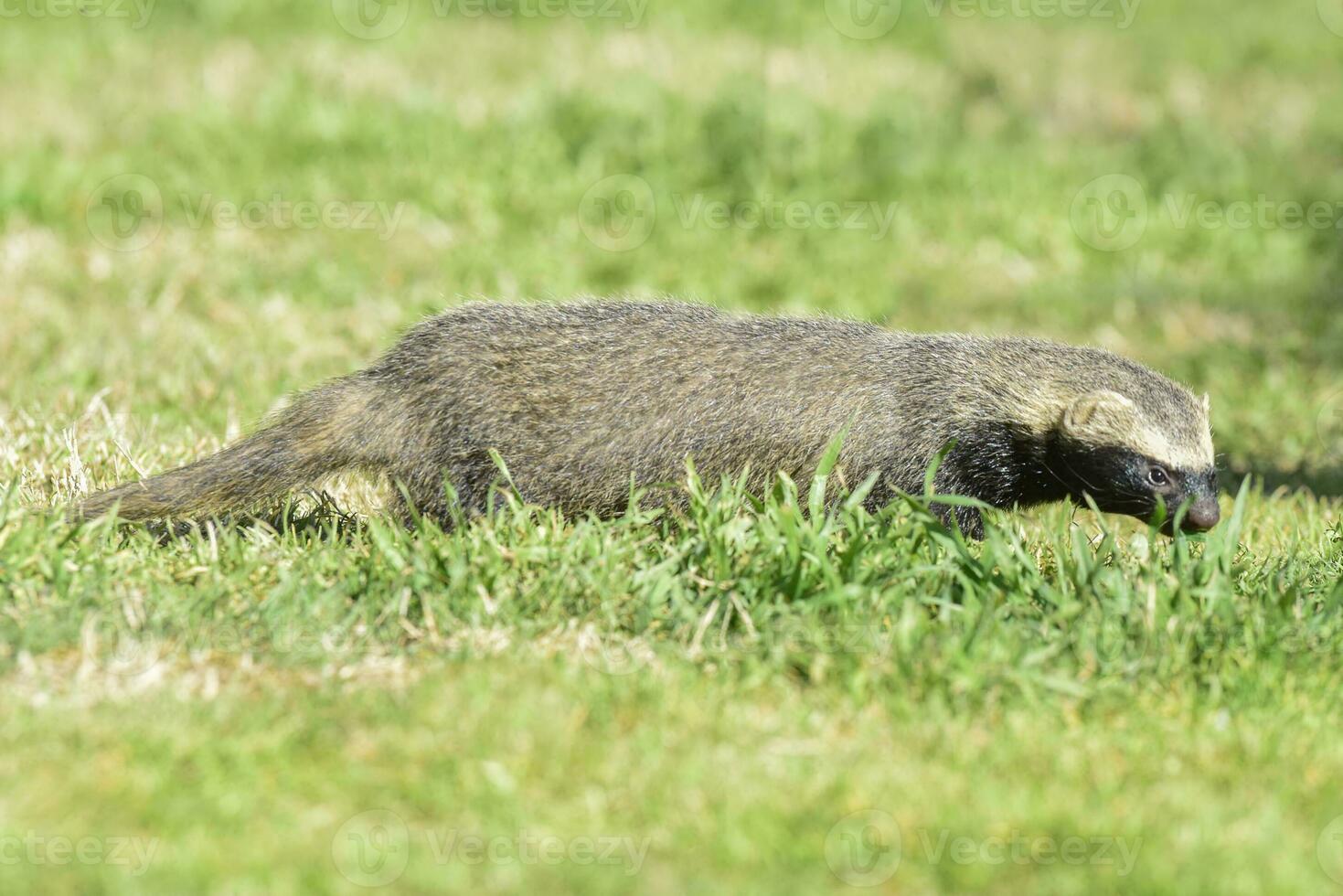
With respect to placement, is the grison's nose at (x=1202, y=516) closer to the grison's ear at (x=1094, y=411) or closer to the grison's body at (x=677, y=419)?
the grison's body at (x=677, y=419)

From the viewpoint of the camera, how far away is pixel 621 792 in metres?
3.58

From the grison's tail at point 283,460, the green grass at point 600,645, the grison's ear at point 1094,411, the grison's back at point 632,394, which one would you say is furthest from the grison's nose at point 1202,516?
the grison's tail at point 283,460

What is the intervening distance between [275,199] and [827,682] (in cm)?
686

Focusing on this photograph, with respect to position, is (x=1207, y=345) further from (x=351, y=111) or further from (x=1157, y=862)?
(x=1157, y=862)

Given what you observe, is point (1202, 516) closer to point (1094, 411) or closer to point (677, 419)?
point (1094, 411)

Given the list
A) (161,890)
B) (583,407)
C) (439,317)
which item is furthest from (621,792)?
(439,317)

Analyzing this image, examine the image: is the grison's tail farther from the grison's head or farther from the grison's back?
the grison's head

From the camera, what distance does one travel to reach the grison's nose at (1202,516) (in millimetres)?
5355

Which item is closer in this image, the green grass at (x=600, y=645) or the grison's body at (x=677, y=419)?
the green grass at (x=600, y=645)

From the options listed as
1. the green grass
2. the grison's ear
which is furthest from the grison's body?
the green grass

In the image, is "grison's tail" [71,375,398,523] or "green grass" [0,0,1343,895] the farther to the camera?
"grison's tail" [71,375,398,523]

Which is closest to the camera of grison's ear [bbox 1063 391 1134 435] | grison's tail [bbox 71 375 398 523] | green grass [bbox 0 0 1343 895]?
green grass [bbox 0 0 1343 895]

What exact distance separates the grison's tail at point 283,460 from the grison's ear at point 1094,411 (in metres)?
2.39

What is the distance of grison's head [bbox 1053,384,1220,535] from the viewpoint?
5.50 metres
